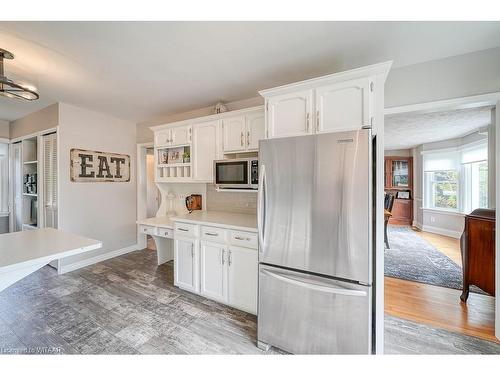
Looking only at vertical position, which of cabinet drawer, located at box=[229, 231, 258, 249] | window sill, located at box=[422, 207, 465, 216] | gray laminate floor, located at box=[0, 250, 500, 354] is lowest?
gray laminate floor, located at box=[0, 250, 500, 354]

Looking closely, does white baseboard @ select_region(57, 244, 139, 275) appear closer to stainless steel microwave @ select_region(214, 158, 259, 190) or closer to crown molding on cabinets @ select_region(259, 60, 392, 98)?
stainless steel microwave @ select_region(214, 158, 259, 190)

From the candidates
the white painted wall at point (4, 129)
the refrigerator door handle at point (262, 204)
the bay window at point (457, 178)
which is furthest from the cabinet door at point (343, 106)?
the white painted wall at point (4, 129)

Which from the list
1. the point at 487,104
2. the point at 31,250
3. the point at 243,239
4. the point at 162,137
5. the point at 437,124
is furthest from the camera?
the point at 437,124

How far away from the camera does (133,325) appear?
199 cm

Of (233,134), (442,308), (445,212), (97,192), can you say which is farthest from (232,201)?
(445,212)

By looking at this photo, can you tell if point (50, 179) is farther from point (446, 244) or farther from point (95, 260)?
point (446, 244)

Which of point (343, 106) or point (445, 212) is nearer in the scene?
point (343, 106)

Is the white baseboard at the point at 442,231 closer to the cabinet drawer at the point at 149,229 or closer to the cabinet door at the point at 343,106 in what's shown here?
the cabinet door at the point at 343,106

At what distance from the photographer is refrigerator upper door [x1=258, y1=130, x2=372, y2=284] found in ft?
4.63

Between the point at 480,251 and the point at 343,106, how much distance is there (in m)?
2.24

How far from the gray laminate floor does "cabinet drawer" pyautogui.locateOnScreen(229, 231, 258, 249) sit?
72 cm

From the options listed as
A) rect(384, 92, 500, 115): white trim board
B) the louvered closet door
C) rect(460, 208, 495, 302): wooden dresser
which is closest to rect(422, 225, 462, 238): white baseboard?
rect(460, 208, 495, 302): wooden dresser

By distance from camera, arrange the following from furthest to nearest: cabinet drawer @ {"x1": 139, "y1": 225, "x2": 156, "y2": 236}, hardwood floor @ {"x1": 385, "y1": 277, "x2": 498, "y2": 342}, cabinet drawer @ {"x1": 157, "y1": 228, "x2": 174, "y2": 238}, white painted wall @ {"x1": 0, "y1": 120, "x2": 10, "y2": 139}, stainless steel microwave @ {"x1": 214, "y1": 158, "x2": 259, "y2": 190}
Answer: white painted wall @ {"x1": 0, "y1": 120, "x2": 10, "y2": 139}, cabinet drawer @ {"x1": 139, "y1": 225, "x2": 156, "y2": 236}, cabinet drawer @ {"x1": 157, "y1": 228, "x2": 174, "y2": 238}, stainless steel microwave @ {"x1": 214, "y1": 158, "x2": 259, "y2": 190}, hardwood floor @ {"x1": 385, "y1": 277, "x2": 498, "y2": 342}
